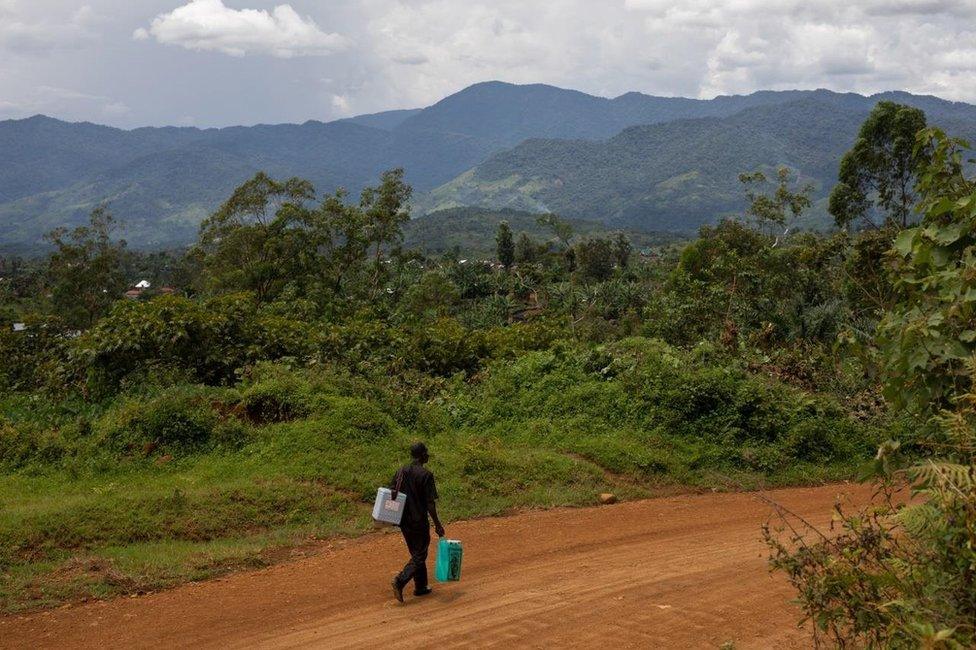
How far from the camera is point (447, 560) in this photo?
7.48 metres

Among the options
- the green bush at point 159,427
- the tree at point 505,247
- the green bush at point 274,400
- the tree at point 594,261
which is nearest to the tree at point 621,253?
the tree at point 594,261

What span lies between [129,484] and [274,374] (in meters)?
3.60

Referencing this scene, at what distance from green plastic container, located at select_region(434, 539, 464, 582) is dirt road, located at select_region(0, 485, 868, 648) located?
0.45 feet

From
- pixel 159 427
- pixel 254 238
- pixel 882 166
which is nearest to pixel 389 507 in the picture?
pixel 159 427

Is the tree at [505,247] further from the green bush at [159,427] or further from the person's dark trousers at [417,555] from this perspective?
the person's dark trousers at [417,555]

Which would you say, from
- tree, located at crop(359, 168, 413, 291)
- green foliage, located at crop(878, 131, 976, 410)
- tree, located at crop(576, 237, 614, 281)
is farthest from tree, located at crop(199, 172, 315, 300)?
tree, located at crop(576, 237, 614, 281)

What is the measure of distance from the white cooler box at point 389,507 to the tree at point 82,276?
38.5 meters

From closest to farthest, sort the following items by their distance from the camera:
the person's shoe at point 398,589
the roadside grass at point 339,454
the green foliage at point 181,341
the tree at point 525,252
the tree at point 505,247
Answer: the person's shoe at point 398,589, the roadside grass at point 339,454, the green foliage at point 181,341, the tree at point 505,247, the tree at point 525,252

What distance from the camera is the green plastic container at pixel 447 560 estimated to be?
24.6ft

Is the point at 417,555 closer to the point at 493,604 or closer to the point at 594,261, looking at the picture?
the point at 493,604

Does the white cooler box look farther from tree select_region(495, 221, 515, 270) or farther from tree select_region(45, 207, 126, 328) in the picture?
tree select_region(495, 221, 515, 270)

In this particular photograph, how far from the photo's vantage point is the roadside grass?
29.1 ft

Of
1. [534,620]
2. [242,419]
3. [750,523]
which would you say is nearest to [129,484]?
[242,419]

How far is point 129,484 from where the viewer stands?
1098 centimetres
